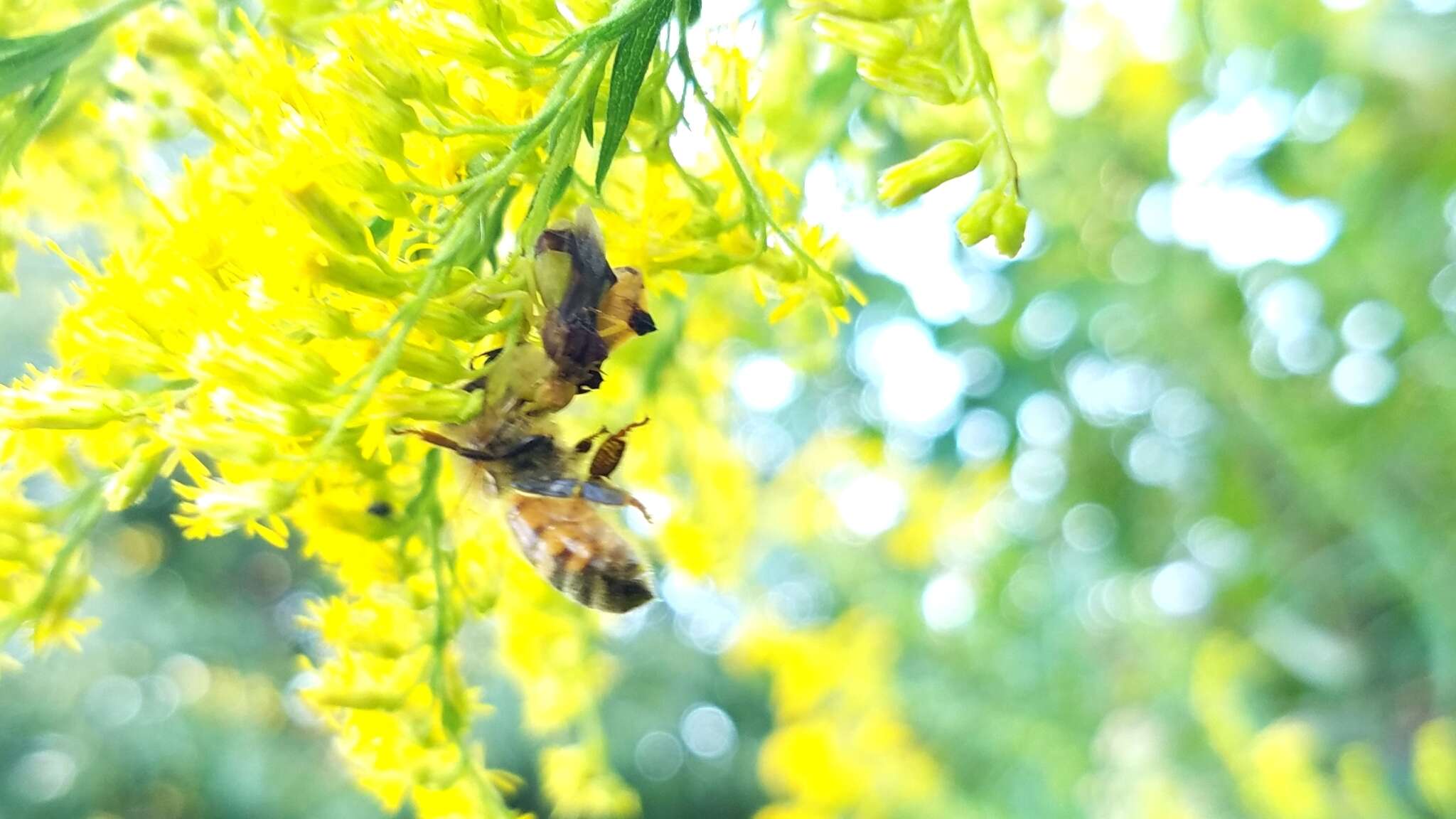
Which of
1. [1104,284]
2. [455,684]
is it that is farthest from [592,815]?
[1104,284]

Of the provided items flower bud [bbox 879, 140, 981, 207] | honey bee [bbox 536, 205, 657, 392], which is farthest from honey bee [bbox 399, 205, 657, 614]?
flower bud [bbox 879, 140, 981, 207]

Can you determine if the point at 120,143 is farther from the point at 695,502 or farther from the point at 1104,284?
the point at 1104,284

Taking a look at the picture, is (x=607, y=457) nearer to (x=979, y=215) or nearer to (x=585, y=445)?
(x=585, y=445)

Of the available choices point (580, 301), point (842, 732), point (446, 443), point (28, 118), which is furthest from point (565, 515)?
point (842, 732)

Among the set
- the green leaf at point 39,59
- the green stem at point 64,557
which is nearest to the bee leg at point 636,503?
the green stem at point 64,557

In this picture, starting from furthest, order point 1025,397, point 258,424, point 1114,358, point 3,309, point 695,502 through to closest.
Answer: point 3,309
point 1114,358
point 1025,397
point 695,502
point 258,424

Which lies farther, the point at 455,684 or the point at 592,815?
the point at 592,815

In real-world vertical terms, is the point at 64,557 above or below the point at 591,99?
below
